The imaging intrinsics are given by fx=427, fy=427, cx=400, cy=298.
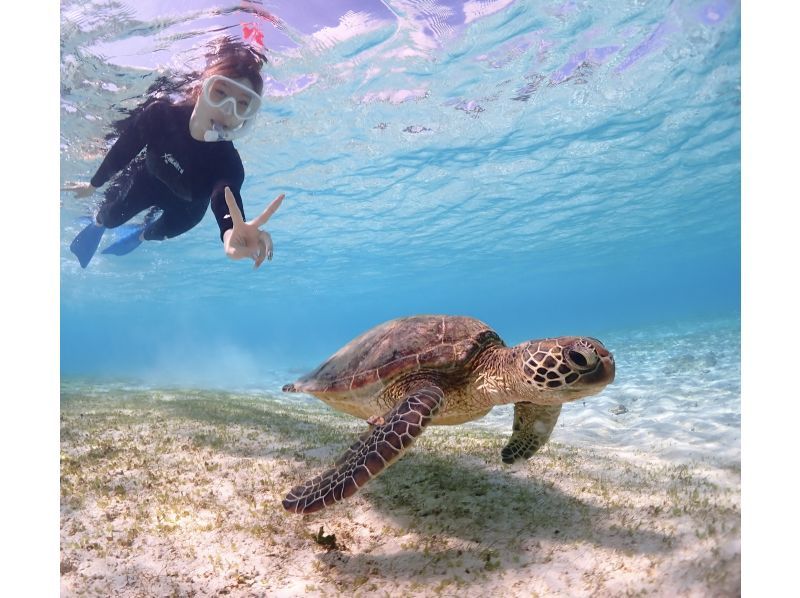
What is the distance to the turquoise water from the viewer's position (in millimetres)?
7039

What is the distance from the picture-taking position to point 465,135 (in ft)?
47.4

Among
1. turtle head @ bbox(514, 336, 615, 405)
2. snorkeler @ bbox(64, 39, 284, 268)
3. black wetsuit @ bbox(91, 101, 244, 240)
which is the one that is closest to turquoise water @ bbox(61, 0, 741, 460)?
snorkeler @ bbox(64, 39, 284, 268)

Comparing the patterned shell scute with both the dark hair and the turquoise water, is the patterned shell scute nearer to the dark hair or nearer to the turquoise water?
the turquoise water

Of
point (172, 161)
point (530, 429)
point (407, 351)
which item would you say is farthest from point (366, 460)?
point (172, 161)

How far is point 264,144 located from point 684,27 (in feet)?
33.8

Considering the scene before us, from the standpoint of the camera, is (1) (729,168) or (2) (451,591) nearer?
(2) (451,591)

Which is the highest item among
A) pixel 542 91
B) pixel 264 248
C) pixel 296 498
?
pixel 542 91

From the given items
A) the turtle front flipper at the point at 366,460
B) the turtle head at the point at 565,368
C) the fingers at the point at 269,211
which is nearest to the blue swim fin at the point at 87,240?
the fingers at the point at 269,211

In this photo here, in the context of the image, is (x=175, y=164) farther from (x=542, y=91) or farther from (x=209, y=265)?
(x=209, y=265)

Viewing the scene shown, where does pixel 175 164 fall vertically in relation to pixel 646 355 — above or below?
above

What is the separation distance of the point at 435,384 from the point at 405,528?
42.9 inches

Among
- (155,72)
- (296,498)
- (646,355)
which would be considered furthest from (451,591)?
Result: (646,355)

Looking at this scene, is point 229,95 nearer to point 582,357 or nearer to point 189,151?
point 189,151

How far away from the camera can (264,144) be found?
1217cm
